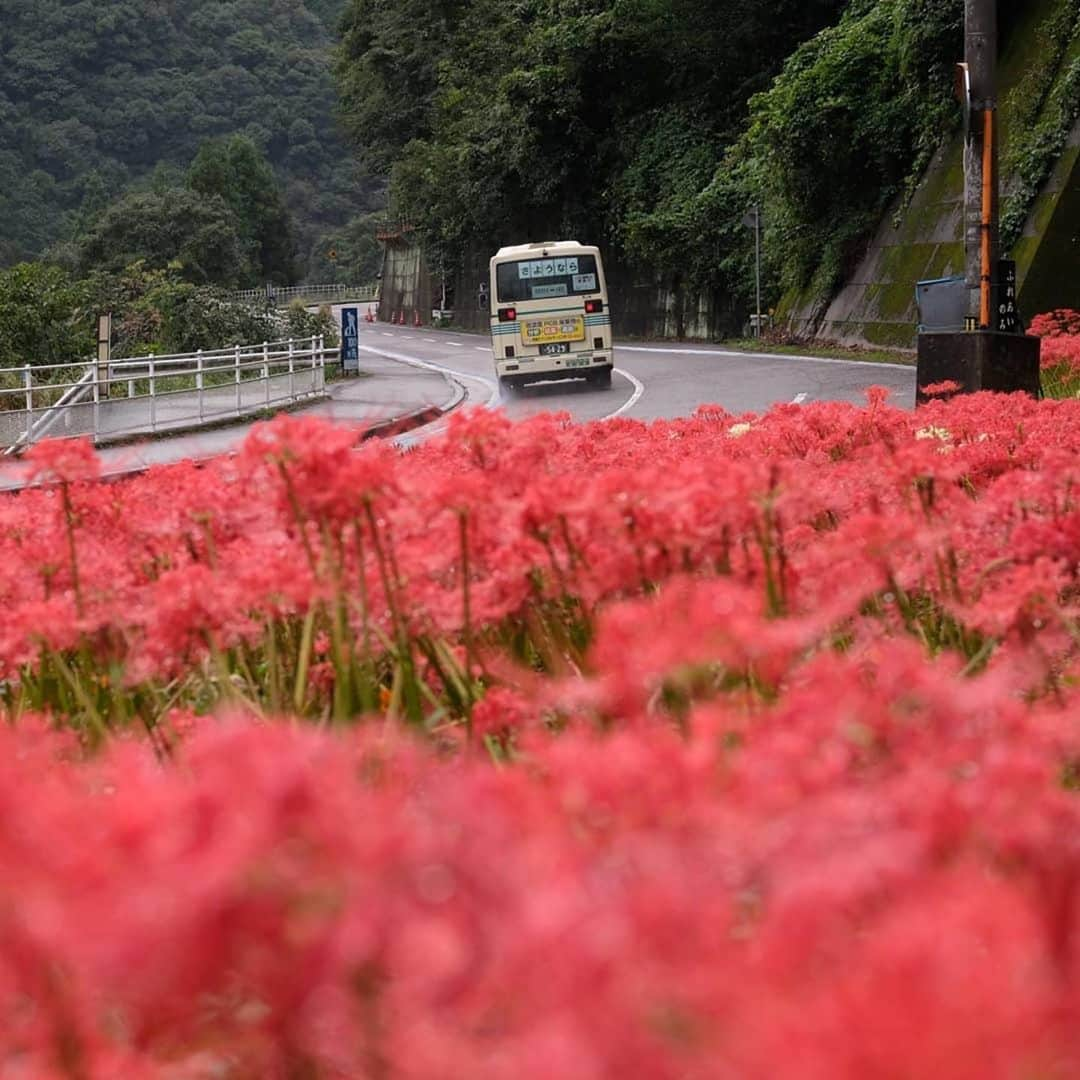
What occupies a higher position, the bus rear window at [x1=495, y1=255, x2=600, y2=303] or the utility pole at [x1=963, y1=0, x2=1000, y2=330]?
the utility pole at [x1=963, y1=0, x2=1000, y2=330]

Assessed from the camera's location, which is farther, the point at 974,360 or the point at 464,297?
the point at 464,297

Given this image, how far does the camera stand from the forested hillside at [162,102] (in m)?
132

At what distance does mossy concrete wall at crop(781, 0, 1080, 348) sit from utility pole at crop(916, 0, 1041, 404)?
10914 mm

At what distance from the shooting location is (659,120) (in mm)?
48875

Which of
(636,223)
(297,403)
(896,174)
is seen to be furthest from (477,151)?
(297,403)

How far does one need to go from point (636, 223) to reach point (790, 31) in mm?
6556

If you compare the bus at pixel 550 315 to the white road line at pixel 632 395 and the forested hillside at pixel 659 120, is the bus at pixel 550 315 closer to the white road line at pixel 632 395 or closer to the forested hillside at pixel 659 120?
the white road line at pixel 632 395

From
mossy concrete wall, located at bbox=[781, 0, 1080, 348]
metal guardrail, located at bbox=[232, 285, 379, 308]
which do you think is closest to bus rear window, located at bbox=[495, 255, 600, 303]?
mossy concrete wall, located at bbox=[781, 0, 1080, 348]

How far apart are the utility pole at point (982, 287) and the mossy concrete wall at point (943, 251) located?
35.8ft

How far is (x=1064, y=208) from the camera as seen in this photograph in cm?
2566

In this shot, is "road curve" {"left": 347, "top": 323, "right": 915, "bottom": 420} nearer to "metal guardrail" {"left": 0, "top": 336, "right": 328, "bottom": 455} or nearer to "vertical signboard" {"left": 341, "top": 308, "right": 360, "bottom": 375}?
"vertical signboard" {"left": 341, "top": 308, "right": 360, "bottom": 375}

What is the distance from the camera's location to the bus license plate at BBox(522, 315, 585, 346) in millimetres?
32250

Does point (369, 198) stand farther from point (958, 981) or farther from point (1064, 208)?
point (958, 981)

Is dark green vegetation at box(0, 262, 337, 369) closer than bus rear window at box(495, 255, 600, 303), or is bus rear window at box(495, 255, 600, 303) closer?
bus rear window at box(495, 255, 600, 303)
